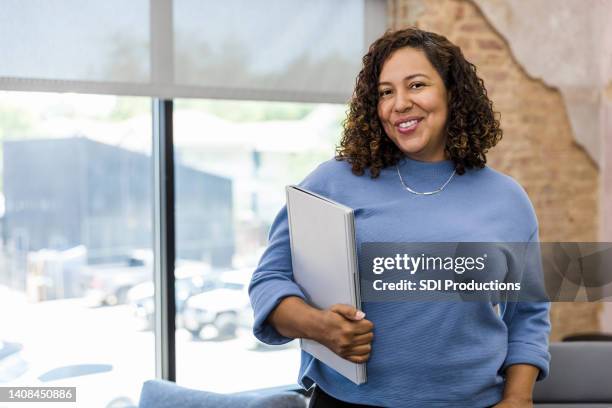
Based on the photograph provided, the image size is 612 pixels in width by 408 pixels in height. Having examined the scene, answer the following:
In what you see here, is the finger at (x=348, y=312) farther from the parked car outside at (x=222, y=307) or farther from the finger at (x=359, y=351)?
the parked car outside at (x=222, y=307)

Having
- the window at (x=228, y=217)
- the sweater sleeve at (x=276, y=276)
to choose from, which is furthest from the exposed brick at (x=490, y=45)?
the sweater sleeve at (x=276, y=276)

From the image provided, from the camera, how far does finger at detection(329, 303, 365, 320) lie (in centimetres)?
101

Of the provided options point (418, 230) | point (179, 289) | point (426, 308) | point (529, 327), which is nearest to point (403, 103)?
point (418, 230)

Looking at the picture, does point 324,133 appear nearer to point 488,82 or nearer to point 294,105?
point 294,105

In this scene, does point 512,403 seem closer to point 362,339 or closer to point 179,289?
point 362,339

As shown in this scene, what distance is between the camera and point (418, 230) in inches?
41.8

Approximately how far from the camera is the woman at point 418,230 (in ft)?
3.46

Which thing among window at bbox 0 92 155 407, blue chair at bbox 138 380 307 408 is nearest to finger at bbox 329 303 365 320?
blue chair at bbox 138 380 307 408

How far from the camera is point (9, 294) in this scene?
7.07ft

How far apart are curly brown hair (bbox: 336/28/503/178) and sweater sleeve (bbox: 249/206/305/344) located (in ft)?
0.52

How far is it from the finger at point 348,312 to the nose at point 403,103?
0.99ft

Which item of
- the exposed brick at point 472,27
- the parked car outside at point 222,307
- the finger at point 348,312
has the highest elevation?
the exposed brick at point 472,27

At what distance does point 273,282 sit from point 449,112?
38 cm

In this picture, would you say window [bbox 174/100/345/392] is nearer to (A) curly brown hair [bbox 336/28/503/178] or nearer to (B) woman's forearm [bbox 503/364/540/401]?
(A) curly brown hair [bbox 336/28/503/178]
